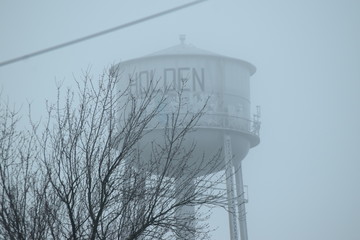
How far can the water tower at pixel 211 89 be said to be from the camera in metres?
21.0

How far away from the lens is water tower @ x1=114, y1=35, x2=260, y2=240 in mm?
21047

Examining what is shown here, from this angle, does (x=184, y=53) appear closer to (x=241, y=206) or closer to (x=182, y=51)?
(x=182, y=51)

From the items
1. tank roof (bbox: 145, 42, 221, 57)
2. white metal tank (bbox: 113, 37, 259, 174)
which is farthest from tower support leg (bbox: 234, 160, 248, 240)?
tank roof (bbox: 145, 42, 221, 57)

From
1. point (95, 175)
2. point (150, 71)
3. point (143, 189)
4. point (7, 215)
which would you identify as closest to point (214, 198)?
point (143, 189)

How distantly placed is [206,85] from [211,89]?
18 centimetres

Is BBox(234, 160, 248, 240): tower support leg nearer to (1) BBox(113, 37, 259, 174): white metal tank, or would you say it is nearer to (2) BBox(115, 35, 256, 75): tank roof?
(1) BBox(113, 37, 259, 174): white metal tank

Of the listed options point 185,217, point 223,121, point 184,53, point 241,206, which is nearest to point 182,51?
point 184,53

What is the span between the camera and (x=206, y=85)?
2147 cm

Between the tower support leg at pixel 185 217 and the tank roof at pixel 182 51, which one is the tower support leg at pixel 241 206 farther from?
the tower support leg at pixel 185 217

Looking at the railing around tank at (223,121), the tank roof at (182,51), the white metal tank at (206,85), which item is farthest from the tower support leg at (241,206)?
the tank roof at (182,51)

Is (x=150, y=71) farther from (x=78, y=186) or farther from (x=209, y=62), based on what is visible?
(x=78, y=186)

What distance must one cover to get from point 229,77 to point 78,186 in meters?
12.8

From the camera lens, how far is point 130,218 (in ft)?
31.6

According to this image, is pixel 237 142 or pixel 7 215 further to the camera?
pixel 237 142
